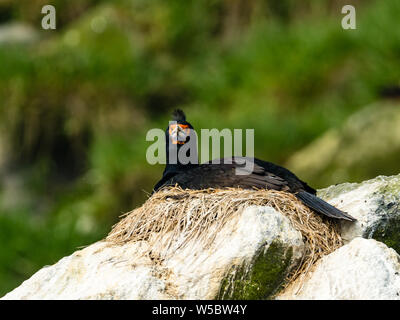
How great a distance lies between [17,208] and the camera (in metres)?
15.0

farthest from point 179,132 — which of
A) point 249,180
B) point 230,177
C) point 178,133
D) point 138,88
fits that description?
point 138,88

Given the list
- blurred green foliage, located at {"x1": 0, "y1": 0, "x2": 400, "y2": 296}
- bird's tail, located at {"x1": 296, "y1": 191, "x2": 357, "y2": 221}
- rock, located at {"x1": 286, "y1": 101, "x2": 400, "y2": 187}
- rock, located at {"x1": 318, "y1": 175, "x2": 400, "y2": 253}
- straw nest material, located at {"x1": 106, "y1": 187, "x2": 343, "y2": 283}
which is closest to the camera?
straw nest material, located at {"x1": 106, "y1": 187, "x2": 343, "y2": 283}

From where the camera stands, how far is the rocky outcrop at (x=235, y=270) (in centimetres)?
461

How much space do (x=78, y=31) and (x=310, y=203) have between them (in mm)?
13381

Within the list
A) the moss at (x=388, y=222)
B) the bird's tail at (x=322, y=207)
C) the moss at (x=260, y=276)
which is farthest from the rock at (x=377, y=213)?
the moss at (x=260, y=276)

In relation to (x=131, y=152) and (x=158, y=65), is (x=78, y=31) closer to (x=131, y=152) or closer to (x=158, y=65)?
(x=158, y=65)

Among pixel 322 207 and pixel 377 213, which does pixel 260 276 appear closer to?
pixel 322 207

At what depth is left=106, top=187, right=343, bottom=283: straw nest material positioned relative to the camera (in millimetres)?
5004

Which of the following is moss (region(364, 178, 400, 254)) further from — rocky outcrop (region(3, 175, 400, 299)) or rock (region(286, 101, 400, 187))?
rock (region(286, 101, 400, 187))

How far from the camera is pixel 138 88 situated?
17.0m

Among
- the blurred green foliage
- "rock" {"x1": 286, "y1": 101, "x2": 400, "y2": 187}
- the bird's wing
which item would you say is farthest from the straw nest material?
the blurred green foliage

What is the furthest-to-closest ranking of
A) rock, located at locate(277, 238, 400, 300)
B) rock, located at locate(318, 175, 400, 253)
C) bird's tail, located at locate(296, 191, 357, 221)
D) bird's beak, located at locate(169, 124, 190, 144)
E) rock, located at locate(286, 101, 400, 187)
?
rock, located at locate(286, 101, 400, 187)
bird's beak, located at locate(169, 124, 190, 144)
rock, located at locate(318, 175, 400, 253)
bird's tail, located at locate(296, 191, 357, 221)
rock, located at locate(277, 238, 400, 300)

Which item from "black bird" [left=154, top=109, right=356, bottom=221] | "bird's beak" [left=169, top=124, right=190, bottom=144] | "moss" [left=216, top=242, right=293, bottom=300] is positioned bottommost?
"moss" [left=216, top=242, right=293, bottom=300]

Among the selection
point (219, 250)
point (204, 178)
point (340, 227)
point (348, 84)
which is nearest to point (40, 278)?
point (219, 250)
